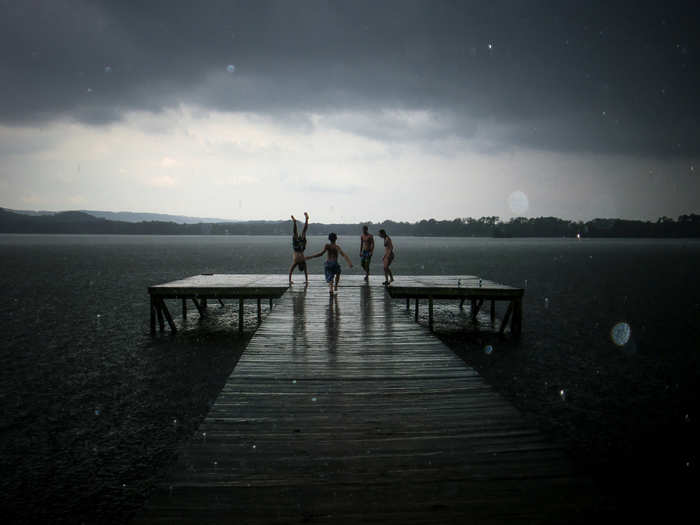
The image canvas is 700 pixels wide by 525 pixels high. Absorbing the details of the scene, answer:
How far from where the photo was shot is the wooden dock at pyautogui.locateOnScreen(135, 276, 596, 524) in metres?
3.17

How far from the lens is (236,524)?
2.99 metres

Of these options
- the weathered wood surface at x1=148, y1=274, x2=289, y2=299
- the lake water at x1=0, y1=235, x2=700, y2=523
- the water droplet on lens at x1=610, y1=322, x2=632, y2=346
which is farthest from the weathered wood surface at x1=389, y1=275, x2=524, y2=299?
the water droplet on lens at x1=610, y1=322, x2=632, y2=346

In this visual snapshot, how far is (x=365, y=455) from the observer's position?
4.02m

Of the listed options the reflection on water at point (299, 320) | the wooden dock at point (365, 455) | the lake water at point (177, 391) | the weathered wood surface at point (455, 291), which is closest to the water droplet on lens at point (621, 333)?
the lake water at point (177, 391)

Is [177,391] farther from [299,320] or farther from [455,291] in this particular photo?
[455,291]

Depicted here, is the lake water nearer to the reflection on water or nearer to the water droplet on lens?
the water droplet on lens

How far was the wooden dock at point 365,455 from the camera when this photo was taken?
3168 millimetres

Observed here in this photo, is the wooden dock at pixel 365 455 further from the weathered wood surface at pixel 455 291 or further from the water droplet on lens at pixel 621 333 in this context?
the water droplet on lens at pixel 621 333

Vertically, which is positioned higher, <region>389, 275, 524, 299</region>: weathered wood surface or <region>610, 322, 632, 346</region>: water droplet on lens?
<region>389, 275, 524, 299</region>: weathered wood surface

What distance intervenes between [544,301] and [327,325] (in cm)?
2591

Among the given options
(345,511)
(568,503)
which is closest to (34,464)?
(345,511)

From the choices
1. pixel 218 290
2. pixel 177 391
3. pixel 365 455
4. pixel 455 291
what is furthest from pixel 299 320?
pixel 455 291

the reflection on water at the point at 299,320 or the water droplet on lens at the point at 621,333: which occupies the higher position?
the reflection on water at the point at 299,320

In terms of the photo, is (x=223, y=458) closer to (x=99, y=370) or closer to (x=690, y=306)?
(x=99, y=370)
